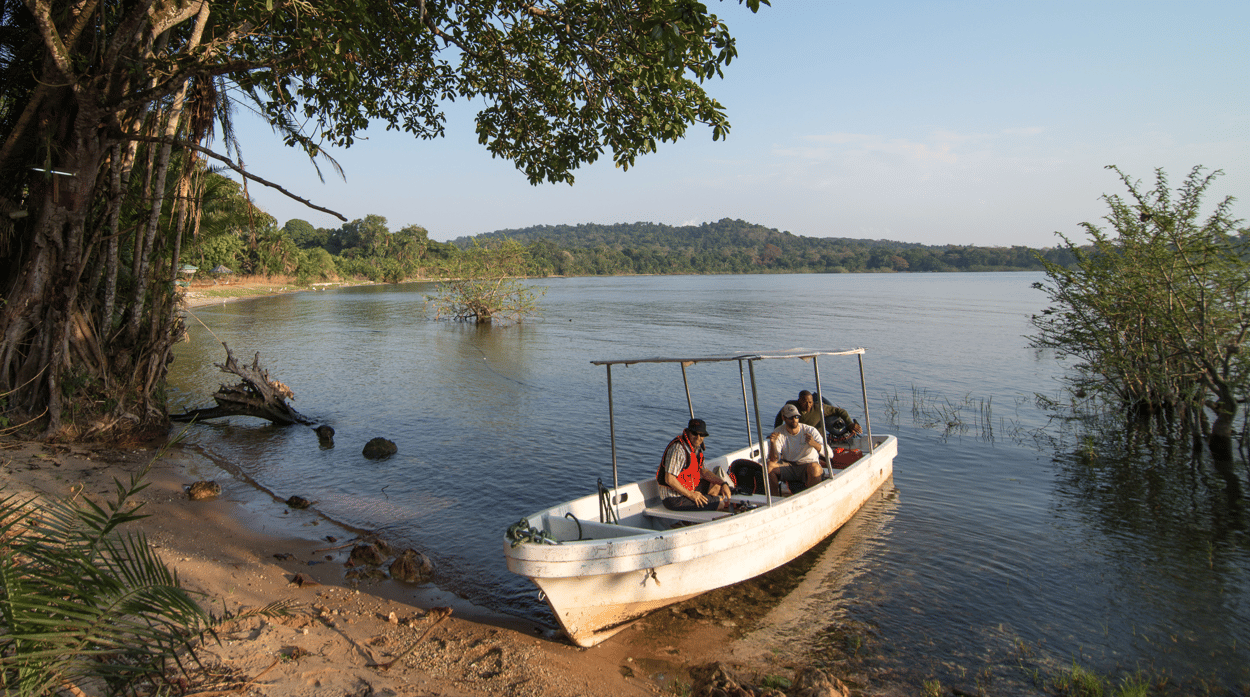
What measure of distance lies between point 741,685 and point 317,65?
757 centimetres

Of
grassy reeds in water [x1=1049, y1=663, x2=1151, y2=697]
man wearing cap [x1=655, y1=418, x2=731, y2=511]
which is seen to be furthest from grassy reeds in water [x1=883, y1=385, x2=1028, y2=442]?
grassy reeds in water [x1=1049, y1=663, x2=1151, y2=697]

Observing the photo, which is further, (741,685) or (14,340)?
(14,340)

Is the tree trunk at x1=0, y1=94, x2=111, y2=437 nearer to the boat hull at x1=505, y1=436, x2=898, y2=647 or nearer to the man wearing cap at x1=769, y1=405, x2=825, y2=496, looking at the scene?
the boat hull at x1=505, y1=436, x2=898, y2=647

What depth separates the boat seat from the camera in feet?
26.6

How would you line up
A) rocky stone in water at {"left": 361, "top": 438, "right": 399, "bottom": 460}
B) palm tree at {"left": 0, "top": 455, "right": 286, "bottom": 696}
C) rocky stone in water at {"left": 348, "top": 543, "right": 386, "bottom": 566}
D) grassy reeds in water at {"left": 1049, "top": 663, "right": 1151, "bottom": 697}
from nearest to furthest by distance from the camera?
palm tree at {"left": 0, "top": 455, "right": 286, "bottom": 696}
grassy reeds in water at {"left": 1049, "top": 663, "right": 1151, "bottom": 697}
rocky stone in water at {"left": 348, "top": 543, "right": 386, "bottom": 566}
rocky stone in water at {"left": 361, "top": 438, "right": 399, "bottom": 460}

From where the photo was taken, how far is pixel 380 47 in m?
10.2

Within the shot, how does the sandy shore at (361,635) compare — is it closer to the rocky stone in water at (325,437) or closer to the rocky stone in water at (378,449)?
the rocky stone in water at (378,449)

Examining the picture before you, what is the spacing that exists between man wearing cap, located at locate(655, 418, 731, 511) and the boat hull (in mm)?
436

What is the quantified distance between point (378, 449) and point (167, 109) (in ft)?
22.3

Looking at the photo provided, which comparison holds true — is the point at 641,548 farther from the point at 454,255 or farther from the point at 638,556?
the point at 454,255

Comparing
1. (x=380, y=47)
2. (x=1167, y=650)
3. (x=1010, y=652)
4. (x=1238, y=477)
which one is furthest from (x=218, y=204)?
(x=1238, y=477)

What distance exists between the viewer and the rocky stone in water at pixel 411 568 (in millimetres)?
7738

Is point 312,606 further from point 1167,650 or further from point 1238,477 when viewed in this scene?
point 1238,477

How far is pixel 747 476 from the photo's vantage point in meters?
9.66
